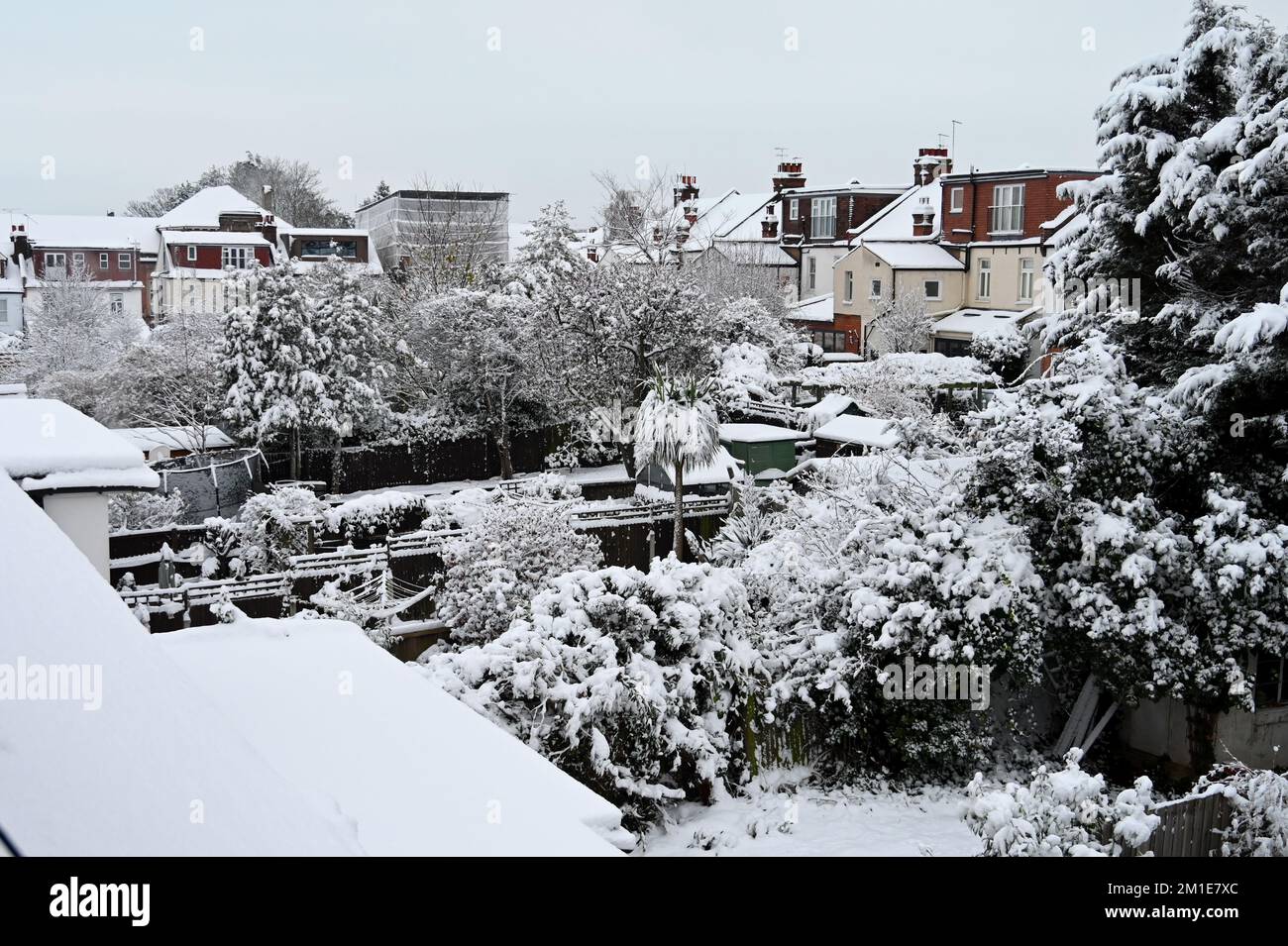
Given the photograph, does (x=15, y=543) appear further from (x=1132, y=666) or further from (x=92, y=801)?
(x=1132, y=666)

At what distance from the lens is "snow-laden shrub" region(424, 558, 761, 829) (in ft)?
33.4

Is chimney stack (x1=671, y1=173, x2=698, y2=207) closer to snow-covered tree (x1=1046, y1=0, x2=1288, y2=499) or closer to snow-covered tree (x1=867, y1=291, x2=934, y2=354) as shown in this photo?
snow-covered tree (x1=867, y1=291, x2=934, y2=354)

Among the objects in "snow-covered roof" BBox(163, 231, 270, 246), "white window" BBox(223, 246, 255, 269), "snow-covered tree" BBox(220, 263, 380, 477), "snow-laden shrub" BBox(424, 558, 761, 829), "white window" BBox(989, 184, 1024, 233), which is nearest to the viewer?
"snow-laden shrub" BBox(424, 558, 761, 829)

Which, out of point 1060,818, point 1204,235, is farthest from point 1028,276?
point 1060,818

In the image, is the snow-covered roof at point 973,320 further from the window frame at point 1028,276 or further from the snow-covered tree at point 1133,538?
the snow-covered tree at point 1133,538

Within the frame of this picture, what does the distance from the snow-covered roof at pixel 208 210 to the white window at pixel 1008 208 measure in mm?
30754

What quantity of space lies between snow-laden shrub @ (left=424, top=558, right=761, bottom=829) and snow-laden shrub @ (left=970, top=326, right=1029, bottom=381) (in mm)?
24390

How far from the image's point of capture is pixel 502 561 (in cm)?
1527

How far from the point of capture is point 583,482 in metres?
26.2

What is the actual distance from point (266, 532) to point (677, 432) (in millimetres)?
7452

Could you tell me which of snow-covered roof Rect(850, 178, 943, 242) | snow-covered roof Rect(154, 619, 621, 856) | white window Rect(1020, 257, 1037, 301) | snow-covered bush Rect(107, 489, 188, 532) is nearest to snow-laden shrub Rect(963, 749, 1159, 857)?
snow-covered roof Rect(154, 619, 621, 856)

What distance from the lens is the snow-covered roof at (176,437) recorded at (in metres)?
26.5
